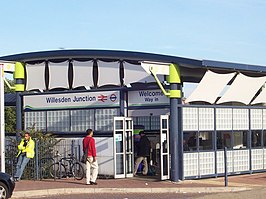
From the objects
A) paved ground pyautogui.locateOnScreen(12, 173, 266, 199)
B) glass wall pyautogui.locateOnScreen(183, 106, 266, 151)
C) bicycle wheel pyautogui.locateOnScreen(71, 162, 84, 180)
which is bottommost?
paved ground pyautogui.locateOnScreen(12, 173, 266, 199)

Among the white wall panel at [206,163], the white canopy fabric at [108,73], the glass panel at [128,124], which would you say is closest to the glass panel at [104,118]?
the glass panel at [128,124]

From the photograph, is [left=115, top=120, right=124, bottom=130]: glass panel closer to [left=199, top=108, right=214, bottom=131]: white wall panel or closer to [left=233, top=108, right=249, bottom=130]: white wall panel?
[left=199, top=108, right=214, bottom=131]: white wall panel

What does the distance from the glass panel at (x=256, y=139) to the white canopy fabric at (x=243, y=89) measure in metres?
1.39

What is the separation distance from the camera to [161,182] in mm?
20984

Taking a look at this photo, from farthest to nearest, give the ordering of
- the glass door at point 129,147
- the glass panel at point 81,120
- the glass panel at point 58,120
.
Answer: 1. the glass panel at point 58,120
2. the glass panel at point 81,120
3. the glass door at point 129,147

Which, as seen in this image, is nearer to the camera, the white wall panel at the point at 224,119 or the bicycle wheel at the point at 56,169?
the bicycle wheel at the point at 56,169

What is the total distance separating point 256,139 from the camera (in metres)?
25.0

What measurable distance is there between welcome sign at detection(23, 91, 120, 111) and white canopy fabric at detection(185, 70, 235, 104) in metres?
2.96

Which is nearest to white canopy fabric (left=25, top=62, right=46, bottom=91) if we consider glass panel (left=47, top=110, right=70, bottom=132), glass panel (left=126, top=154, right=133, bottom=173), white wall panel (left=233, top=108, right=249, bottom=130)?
glass panel (left=47, top=110, right=70, bottom=132)

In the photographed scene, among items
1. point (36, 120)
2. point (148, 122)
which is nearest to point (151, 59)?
point (148, 122)

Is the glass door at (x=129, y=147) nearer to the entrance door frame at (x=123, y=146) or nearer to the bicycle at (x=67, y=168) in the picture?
the entrance door frame at (x=123, y=146)

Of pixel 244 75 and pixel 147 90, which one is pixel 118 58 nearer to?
pixel 147 90

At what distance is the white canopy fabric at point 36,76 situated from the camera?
81.7ft

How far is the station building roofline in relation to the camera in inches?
832
